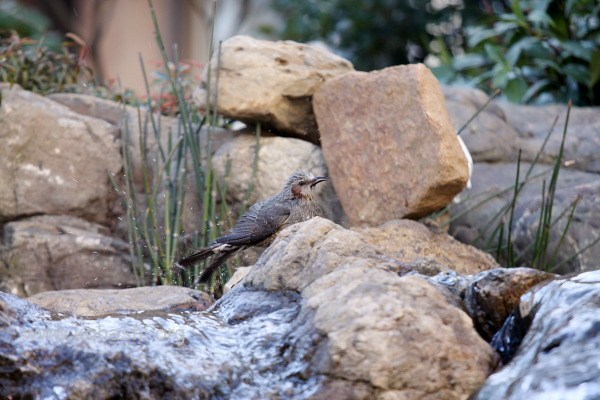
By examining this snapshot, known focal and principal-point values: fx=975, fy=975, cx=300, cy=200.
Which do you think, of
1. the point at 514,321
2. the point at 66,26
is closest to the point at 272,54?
the point at 514,321

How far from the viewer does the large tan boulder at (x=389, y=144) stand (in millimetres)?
4910

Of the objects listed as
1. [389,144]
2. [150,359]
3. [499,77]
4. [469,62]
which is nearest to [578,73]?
[499,77]

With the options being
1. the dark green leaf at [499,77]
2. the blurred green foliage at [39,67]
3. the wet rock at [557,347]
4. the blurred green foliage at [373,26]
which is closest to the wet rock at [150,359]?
the wet rock at [557,347]

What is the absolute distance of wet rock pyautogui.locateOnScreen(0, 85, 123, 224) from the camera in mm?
5598

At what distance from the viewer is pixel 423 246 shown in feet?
15.7

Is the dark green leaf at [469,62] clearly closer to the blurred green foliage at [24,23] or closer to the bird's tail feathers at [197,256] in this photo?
the blurred green foliage at [24,23]

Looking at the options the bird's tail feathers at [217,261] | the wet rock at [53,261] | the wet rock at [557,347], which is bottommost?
the wet rock at [53,261]

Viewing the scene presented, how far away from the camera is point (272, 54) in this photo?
5.50m

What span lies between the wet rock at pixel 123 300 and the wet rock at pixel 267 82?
5.30 feet

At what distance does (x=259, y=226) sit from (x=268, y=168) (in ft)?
3.29

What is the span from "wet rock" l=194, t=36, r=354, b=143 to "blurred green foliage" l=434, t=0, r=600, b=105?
2715 millimetres

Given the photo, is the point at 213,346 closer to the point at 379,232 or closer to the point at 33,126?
the point at 379,232

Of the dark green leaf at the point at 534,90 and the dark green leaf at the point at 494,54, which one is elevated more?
the dark green leaf at the point at 494,54

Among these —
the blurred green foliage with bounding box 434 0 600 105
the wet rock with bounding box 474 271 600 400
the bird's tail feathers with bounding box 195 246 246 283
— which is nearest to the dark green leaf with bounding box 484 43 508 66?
the blurred green foliage with bounding box 434 0 600 105
